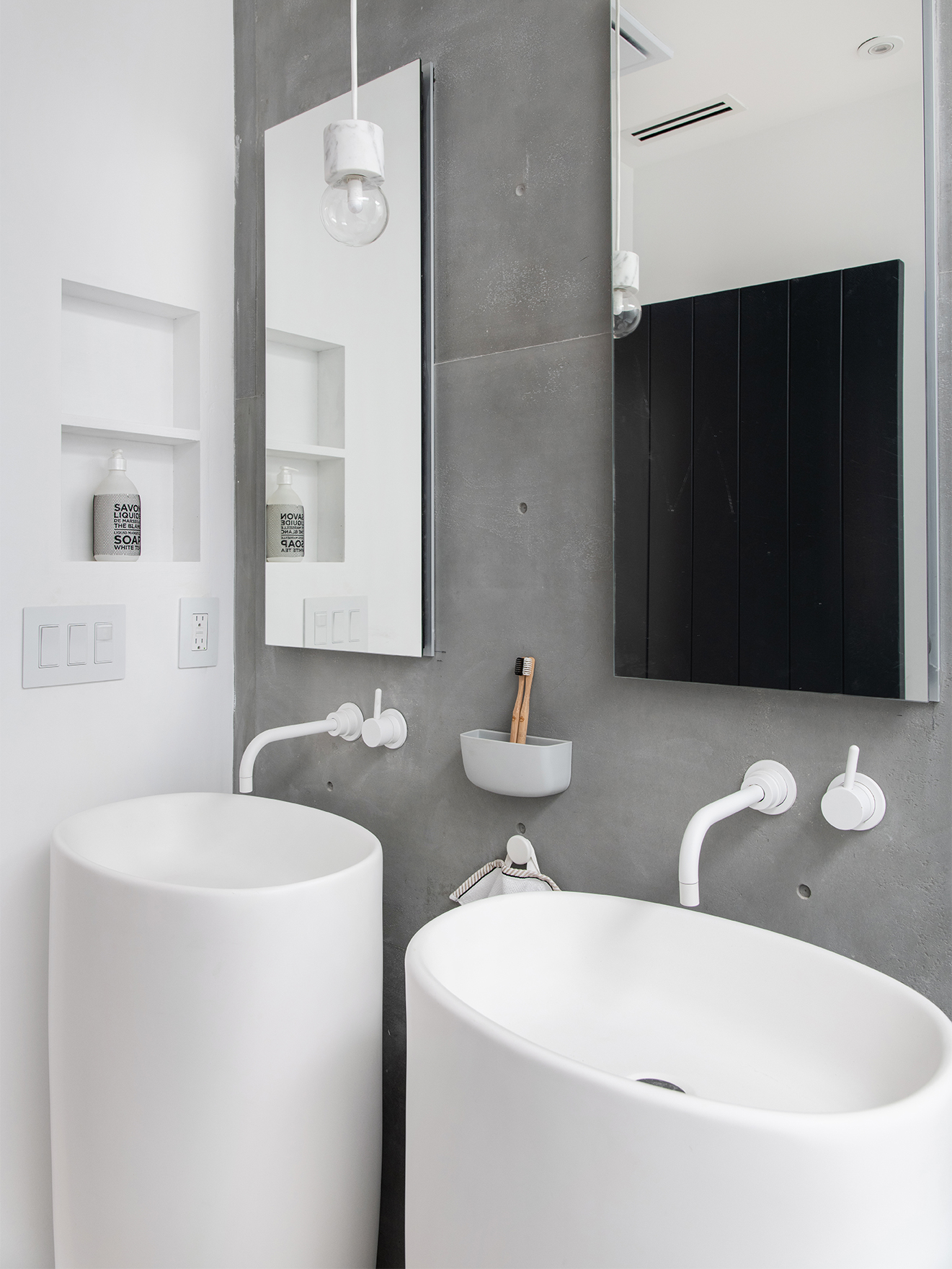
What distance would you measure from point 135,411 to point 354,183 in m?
0.79

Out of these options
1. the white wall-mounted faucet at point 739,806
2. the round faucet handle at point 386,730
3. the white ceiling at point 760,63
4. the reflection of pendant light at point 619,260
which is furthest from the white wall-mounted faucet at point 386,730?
the white ceiling at point 760,63

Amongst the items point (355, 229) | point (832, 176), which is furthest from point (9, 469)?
point (832, 176)

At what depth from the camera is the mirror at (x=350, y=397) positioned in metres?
1.35

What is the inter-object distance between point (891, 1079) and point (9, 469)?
145 centimetres

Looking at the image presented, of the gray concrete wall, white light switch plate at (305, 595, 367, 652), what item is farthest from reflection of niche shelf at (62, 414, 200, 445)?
the gray concrete wall

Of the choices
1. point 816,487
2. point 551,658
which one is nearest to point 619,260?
point 816,487

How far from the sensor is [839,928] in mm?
963

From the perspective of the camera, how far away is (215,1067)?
1.08m

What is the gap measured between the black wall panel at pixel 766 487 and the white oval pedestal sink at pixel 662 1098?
316 mm

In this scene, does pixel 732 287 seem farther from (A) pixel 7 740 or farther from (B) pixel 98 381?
(A) pixel 7 740

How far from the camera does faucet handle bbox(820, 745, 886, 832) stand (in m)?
0.91

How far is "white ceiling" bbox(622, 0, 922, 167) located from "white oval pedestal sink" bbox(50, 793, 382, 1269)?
104cm

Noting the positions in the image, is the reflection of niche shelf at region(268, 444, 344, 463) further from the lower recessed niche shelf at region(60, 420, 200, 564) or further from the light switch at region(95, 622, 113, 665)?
the light switch at region(95, 622, 113, 665)

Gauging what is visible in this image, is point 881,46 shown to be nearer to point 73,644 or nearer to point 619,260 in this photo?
point 619,260
